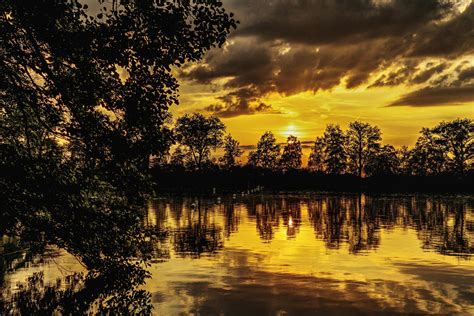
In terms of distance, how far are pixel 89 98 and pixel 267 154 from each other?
162m

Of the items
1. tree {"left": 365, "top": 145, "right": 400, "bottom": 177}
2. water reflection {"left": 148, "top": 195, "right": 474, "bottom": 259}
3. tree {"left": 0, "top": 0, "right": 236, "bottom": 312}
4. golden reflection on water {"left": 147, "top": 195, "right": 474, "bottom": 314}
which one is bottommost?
golden reflection on water {"left": 147, "top": 195, "right": 474, "bottom": 314}

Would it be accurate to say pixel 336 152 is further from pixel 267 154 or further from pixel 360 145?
pixel 267 154

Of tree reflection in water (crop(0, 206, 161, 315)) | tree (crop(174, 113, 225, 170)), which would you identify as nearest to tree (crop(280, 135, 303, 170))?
tree (crop(174, 113, 225, 170))

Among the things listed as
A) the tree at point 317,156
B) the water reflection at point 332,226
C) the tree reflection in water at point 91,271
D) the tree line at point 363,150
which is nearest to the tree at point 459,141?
the tree line at point 363,150

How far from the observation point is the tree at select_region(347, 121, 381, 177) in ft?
488

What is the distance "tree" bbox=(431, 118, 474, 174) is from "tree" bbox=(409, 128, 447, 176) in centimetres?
291

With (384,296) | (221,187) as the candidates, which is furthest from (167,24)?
(221,187)

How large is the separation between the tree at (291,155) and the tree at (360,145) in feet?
79.2

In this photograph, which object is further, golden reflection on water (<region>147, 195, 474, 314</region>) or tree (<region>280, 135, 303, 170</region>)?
tree (<region>280, 135, 303, 170</region>)

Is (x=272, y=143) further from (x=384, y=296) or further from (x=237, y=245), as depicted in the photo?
(x=384, y=296)

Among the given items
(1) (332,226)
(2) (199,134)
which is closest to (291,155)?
(2) (199,134)

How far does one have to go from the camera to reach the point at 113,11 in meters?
12.2

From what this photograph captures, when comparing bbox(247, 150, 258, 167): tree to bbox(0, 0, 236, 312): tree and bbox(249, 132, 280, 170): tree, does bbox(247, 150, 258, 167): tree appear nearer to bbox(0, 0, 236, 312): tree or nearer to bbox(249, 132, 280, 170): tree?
bbox(249, 132, 280, 170): tree

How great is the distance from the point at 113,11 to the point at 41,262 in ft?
61.5
